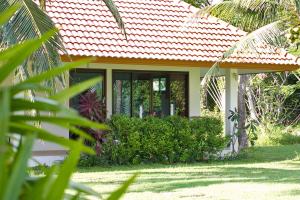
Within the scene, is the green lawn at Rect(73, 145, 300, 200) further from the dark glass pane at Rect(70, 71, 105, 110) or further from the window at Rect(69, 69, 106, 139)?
the dark glass pane at Rect(70, 71, 105, 110)

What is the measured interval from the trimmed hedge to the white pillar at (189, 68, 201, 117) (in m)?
0.74

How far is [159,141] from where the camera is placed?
51.9 feet

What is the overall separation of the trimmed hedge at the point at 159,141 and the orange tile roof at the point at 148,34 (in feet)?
4.96

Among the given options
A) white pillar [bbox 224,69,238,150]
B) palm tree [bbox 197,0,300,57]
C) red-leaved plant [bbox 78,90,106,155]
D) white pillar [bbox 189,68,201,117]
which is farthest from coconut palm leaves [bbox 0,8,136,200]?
white pillar [bbox 224,69,238,150]

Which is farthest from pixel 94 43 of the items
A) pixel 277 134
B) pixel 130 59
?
pixel 277 134

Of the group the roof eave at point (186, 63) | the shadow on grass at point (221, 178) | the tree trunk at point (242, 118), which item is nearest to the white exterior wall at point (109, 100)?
the roof eave at point (186, 63)

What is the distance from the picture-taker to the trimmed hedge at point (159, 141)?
1532 centimetres

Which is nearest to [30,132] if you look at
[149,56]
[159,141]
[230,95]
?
[149,56]

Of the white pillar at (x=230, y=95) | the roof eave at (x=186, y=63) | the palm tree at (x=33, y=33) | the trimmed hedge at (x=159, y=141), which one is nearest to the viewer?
the palm tree at (x=33, y=33)

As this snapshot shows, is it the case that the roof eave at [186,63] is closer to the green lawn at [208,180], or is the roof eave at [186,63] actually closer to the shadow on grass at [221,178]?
the green lawn at [208,180]

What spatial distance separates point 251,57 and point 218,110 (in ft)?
36.0

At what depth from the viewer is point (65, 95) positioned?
57.1 inches

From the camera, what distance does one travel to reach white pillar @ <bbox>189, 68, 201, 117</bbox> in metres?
17.4

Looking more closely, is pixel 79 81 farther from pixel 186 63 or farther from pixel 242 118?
pixel 242 118
